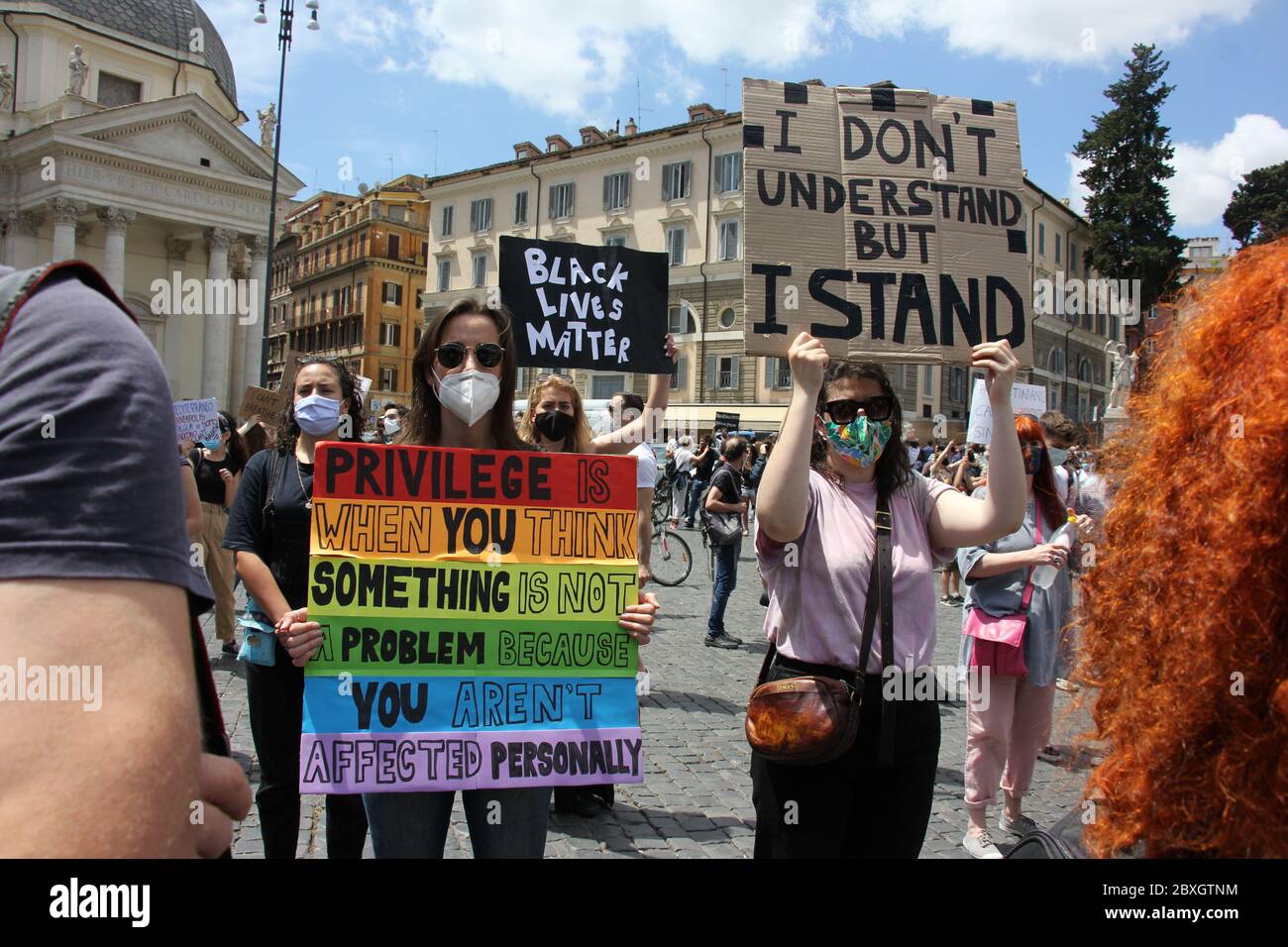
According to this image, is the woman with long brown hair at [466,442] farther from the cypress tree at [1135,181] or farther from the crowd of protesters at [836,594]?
the cypress tree at [1135,181]

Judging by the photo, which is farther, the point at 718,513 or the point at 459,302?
the point at 718,513

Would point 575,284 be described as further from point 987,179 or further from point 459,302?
point 987,179

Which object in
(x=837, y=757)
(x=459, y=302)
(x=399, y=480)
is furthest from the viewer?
(x=459, y=302)

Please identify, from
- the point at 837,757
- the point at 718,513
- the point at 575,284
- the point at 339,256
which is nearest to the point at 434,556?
the point at 837,757

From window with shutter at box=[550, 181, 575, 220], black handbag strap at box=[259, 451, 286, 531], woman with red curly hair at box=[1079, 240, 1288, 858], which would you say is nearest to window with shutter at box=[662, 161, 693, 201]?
window with shutter at box=[550, 181, 575, 220]

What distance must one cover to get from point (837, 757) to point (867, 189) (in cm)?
206

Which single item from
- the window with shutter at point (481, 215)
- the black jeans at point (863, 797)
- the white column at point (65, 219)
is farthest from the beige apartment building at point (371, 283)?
the black jeans at point (863, 797)

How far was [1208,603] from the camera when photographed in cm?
108

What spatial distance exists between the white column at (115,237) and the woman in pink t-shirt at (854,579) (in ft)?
139

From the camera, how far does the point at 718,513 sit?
385 inches

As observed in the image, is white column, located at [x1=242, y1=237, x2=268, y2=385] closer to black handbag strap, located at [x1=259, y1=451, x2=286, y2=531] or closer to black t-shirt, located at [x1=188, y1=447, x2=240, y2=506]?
black t-shirt, located at [x1=188, y1=447, x2=240, y2=506]

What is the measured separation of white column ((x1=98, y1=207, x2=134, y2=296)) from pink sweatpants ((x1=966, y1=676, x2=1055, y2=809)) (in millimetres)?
41717

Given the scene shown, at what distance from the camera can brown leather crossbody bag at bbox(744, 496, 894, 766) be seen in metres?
2.46
